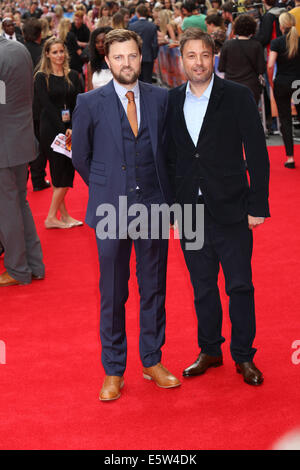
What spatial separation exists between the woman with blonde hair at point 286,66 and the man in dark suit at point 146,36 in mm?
3868

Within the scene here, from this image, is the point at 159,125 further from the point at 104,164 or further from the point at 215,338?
the point at 215,338

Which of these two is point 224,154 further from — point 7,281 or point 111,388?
point 7,281

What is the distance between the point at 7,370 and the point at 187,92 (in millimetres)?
1863

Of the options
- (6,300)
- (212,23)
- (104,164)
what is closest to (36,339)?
(6,300)

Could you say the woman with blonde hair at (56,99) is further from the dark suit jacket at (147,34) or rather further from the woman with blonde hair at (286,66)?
the dark suit jacket at (147,34)

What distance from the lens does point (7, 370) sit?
4164 millimetres

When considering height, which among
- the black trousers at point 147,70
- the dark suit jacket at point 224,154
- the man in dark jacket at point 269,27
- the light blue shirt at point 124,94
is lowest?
the black trousers at point 147,70

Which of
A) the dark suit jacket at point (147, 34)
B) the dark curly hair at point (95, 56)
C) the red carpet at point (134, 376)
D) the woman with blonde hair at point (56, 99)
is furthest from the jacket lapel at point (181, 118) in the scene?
the dark suit jacket at point (147, 34)

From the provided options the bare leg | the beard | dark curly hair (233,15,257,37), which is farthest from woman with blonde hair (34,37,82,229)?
the beard

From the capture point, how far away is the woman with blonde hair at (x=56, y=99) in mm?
6406

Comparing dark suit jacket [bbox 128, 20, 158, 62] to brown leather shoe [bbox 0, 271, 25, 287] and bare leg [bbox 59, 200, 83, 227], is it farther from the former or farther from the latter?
brown leather shoe [bbox 0, 271, 25, 287]

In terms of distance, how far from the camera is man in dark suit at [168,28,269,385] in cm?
350

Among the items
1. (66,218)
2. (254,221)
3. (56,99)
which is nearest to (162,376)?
(254,221)

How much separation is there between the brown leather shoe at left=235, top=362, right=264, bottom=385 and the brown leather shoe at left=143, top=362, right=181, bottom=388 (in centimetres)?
35
